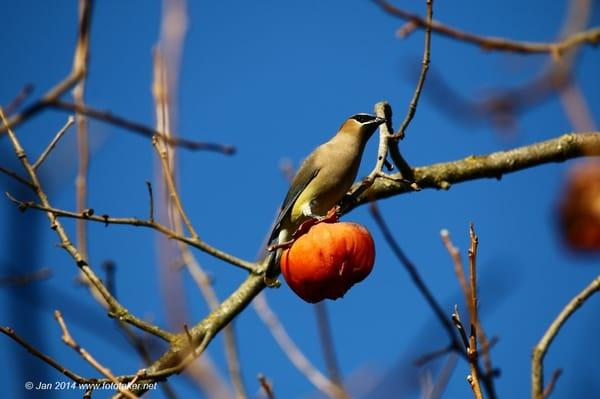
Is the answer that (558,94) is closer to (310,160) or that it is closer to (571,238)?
(571,238)

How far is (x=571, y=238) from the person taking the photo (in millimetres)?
2617

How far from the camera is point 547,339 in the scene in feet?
9.04

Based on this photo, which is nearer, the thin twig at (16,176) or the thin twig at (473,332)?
the thin twig at (473,332)

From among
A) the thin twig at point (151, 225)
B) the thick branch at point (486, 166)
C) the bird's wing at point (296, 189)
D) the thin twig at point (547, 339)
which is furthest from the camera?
the bird's wing at point (296, 189)

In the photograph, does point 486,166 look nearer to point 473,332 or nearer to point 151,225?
point 151,225

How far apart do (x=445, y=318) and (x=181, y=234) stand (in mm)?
1719

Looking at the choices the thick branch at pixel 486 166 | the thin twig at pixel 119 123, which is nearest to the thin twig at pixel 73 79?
the thin twig at pixel 119 123

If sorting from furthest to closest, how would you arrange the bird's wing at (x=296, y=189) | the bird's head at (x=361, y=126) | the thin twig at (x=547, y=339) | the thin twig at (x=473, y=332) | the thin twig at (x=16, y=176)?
the bird's head at (x=361, y=126) → the bird's wing at (x=296, y=189) → the thin twig at (x=16, y=176) → the thin twig at (x=547, y=339) → the thin twig at (x=473, y=332)

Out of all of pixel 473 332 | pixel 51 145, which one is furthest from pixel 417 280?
pixel 51 145

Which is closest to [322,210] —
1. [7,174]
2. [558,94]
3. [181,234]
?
[181,234]

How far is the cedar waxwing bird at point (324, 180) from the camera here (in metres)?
4.79

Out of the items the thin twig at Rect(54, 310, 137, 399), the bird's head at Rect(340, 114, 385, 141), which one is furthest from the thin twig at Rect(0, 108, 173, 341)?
the bird's head at Rect(340, 114, 385, 141)

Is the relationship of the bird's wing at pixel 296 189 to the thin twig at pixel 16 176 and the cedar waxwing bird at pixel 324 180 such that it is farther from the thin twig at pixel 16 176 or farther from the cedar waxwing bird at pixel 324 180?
the thin twig at pixel 16 176

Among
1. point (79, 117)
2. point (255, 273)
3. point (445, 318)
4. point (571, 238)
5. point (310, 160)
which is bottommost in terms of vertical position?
point (445, 318)
